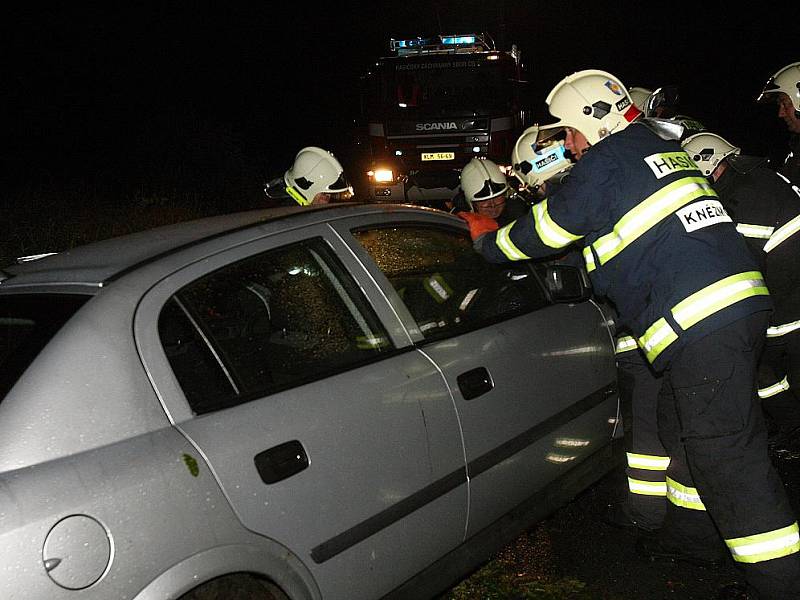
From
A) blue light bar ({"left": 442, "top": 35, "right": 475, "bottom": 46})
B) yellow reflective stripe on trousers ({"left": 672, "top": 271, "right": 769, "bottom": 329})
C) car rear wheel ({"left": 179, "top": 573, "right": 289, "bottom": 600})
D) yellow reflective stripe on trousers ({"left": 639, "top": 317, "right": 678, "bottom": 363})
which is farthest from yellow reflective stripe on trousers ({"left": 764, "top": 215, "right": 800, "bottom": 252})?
blue light bar ({"left": 442, "top": 35, "right": 475, "bottom": 46})

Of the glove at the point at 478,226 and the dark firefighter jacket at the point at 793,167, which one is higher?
the glove at the point at 478,226

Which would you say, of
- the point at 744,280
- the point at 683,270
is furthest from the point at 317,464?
the point at 744,280

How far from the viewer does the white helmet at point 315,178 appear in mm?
4871

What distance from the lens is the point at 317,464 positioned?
2.25 meters

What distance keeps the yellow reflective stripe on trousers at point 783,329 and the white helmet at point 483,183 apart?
1770mm

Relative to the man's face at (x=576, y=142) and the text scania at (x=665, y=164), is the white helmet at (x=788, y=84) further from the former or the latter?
the text scania at (x=665, y=164)

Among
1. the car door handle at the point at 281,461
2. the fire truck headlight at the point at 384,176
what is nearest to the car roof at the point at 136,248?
the car door handle at the point at 281,461

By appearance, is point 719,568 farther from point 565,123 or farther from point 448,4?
point 448,4

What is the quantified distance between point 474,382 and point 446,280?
0.59m

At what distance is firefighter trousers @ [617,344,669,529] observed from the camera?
3.61 meters

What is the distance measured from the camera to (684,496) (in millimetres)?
3361

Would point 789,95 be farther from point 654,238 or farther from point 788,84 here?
point 654,238

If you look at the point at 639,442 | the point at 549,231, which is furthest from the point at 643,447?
the point at 549,231

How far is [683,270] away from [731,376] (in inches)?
16.5
